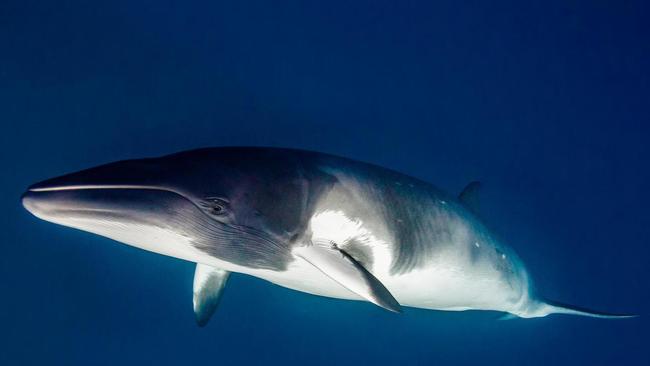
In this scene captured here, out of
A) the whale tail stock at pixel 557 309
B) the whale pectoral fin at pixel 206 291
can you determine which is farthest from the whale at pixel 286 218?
the whale tail stock at pixel 557 309

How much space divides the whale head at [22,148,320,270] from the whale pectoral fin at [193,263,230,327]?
2.30 metres

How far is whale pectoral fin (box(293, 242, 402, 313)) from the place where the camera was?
154 inches

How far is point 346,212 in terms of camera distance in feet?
15.4

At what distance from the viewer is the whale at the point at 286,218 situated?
3.59 meters

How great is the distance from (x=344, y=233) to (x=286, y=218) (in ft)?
2.36

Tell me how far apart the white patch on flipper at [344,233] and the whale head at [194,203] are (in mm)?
201

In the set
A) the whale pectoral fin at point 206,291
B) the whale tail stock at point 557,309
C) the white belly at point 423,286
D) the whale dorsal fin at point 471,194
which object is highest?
the whale dorsal fin at point 471,194

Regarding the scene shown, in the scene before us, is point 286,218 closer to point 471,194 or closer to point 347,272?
point 347,272

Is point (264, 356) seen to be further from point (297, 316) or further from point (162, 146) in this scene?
point (162, 146)

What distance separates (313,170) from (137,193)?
1.83 m

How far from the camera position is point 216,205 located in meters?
3.92

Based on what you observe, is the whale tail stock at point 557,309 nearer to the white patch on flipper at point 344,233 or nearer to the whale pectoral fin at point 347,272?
the white patch on flipper at point 344,233

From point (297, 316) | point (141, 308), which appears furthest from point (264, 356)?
point (141, 308)

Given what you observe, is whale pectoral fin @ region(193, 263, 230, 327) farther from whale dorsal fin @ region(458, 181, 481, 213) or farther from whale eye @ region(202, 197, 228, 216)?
whale dorsal fin @ region(458, 181, 481, 213)
